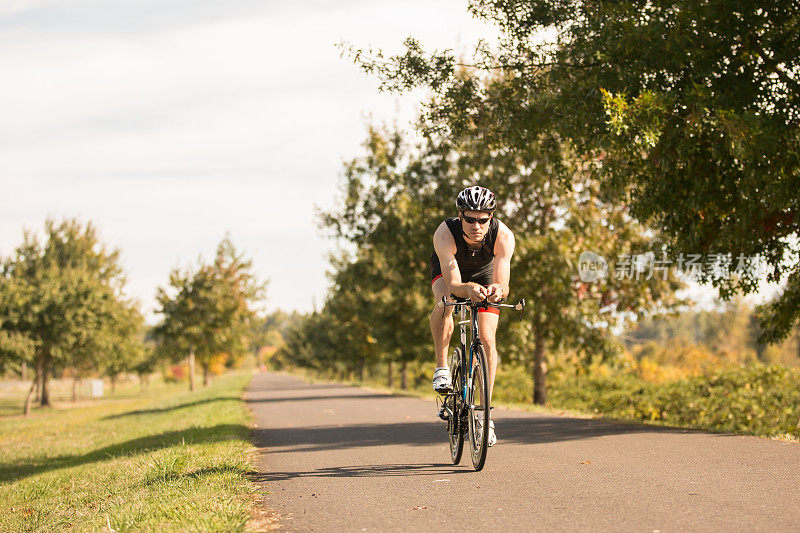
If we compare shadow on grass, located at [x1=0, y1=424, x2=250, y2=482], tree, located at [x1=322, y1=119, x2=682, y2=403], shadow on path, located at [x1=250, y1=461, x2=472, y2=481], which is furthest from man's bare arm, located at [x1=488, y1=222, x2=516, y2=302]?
tree, located at [x1=322, y1=119, x2=682, y2=403]

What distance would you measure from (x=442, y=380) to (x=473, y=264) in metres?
1.02

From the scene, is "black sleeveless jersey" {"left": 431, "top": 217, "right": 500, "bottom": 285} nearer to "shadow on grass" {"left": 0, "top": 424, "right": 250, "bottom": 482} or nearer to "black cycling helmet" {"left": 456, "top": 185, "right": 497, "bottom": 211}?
"black cycling helmet" {"left": 456, "top": 185, "right": 497, "bottom": 211}

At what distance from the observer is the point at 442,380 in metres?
6.00

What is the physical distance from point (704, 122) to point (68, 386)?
210 feet

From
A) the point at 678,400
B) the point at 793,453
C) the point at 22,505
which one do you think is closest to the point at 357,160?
the point at 678,400

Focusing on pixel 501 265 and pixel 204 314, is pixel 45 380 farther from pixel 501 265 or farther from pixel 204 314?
pixel 501 265

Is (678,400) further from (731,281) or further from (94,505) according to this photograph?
(94,505)

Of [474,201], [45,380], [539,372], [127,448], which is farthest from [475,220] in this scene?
[45,380]

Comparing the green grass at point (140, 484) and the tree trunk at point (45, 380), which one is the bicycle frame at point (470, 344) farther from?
the tree trunk at point (45, 380)

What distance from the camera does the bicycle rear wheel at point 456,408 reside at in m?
6.05

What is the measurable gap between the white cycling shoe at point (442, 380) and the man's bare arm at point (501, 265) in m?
0.88

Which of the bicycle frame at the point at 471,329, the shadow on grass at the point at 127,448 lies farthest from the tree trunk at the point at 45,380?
the bicycle frame at the point at 471,329

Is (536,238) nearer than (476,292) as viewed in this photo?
No

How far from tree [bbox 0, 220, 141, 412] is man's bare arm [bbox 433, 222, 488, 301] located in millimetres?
31263
